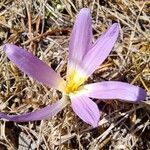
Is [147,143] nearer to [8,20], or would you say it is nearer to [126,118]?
[126,118]

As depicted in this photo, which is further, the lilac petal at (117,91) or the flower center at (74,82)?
the flower center at (74,82)

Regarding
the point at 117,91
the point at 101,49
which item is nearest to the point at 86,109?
the point at 117,91

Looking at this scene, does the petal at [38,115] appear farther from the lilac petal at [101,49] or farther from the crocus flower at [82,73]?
the lilac petal at [101,49]

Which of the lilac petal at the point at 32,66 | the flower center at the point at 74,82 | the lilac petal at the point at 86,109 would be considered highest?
the lilac petal at the point at 32,66

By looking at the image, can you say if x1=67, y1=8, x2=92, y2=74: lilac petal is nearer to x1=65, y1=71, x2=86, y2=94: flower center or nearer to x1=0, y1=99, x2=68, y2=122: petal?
x1=65, y1=71, x2=86, y2=94: flower center

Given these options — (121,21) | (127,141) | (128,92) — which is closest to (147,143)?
(127,141)

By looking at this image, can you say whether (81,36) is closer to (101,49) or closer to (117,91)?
(101,49)

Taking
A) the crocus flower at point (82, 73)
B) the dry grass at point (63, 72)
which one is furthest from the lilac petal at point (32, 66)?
the dry grass at point (63, 72)

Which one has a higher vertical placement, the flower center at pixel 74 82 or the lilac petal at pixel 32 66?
the lilac petal at pixel 32 66
